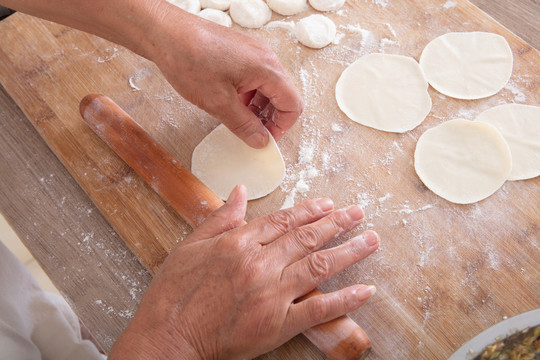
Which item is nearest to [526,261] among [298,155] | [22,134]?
[298,155]

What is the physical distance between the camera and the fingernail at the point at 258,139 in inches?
56.7

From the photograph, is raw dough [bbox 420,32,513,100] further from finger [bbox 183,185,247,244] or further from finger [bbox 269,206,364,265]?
finger [bbox 183,185,247,244]

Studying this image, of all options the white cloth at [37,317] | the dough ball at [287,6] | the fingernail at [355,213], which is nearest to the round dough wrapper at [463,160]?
the fingernail at [355,213]

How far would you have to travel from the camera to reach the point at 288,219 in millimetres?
1277

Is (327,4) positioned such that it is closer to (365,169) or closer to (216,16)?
(216,16)

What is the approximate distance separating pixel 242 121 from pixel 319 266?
0.52m

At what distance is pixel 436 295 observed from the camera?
136cm

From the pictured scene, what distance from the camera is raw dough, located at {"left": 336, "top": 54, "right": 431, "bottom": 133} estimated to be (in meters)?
1.64

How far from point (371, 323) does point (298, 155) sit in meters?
0.64

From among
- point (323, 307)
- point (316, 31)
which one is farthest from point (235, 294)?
point (316, 31)

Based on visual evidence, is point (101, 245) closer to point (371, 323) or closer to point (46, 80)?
point (46, 80)

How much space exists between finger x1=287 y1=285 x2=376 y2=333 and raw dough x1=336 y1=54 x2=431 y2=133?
0.68 metres

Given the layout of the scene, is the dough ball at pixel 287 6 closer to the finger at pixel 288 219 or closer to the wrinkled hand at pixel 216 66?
the wrinkled hand at pixel 216 66

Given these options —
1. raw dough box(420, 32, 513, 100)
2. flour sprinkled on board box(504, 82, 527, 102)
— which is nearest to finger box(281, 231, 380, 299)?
→ raw dough box(420, 32, 513, 100)
